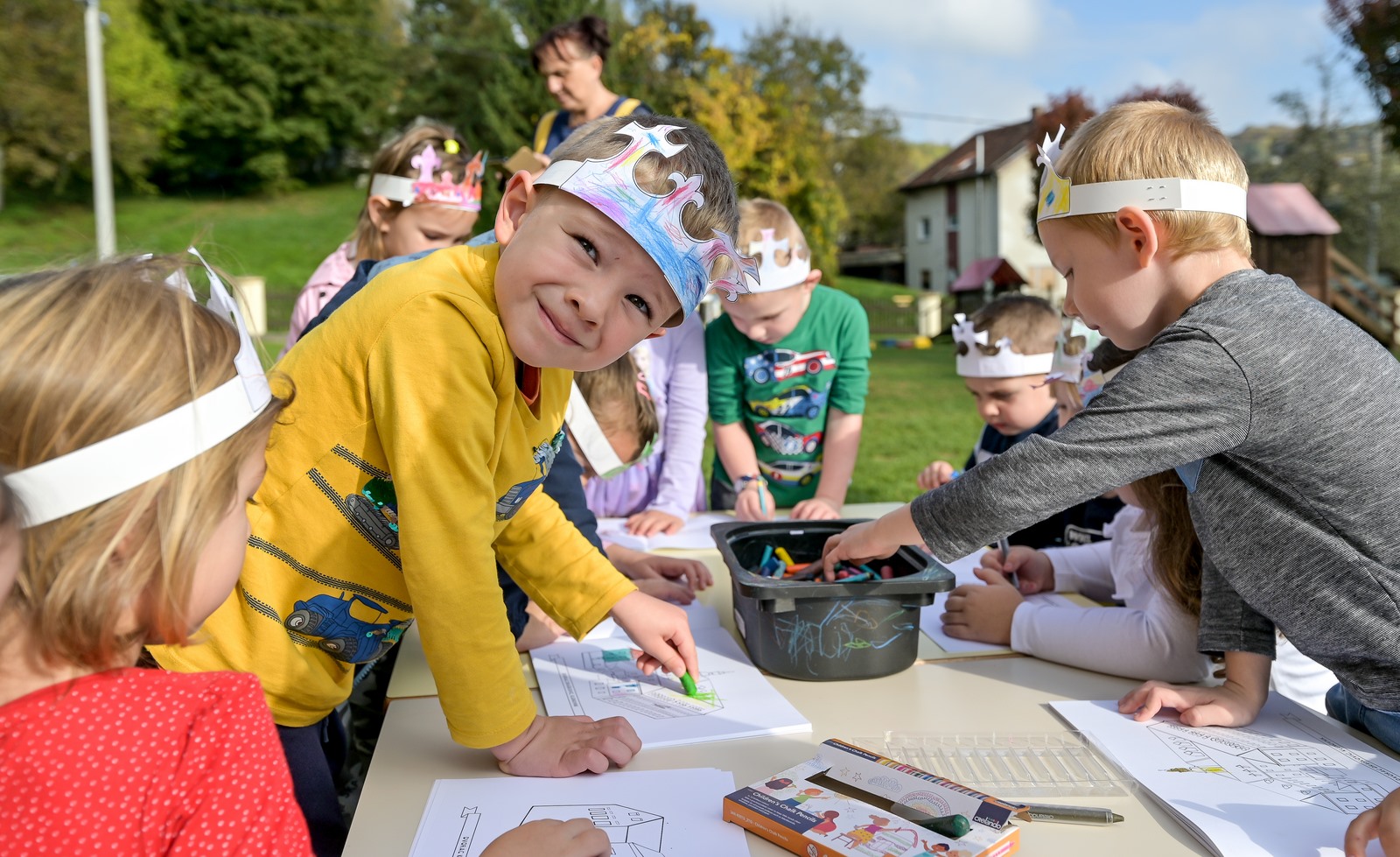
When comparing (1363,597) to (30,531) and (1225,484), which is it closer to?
(1225,484)

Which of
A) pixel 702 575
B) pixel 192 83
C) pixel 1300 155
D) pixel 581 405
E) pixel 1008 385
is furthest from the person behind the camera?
pixel 192 83

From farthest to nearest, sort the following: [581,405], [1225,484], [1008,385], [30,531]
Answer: [1008,385] → [581,405] → [1225,484] → [30,531]

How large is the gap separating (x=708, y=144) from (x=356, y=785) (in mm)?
1418

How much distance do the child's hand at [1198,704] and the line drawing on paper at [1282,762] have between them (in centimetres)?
2

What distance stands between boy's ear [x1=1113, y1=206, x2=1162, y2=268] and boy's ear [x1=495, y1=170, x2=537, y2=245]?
0.87 meters

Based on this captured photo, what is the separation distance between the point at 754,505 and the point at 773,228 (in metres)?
0.83

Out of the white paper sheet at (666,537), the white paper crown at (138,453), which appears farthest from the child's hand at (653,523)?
the white paper crown at (138,453)

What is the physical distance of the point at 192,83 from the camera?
34188 mm

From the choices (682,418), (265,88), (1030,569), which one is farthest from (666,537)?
(265,88)

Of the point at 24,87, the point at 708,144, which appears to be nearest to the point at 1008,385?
the point at 708,144

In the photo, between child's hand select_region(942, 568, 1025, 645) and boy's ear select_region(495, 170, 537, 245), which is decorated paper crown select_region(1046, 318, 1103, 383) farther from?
boy's ear select_region(495, 170, 537, 245)

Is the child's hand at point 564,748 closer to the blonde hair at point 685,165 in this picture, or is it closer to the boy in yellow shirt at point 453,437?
the boy in yellow shirt at point 453,437

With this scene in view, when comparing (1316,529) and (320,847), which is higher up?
(1316,529)

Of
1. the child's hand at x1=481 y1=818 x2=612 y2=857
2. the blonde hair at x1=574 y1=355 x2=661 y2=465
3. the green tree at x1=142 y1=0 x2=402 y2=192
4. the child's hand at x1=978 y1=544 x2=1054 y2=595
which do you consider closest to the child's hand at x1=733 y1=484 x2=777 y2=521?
the blonde hair at x1=574 y1=355 x2=661 y2=465
